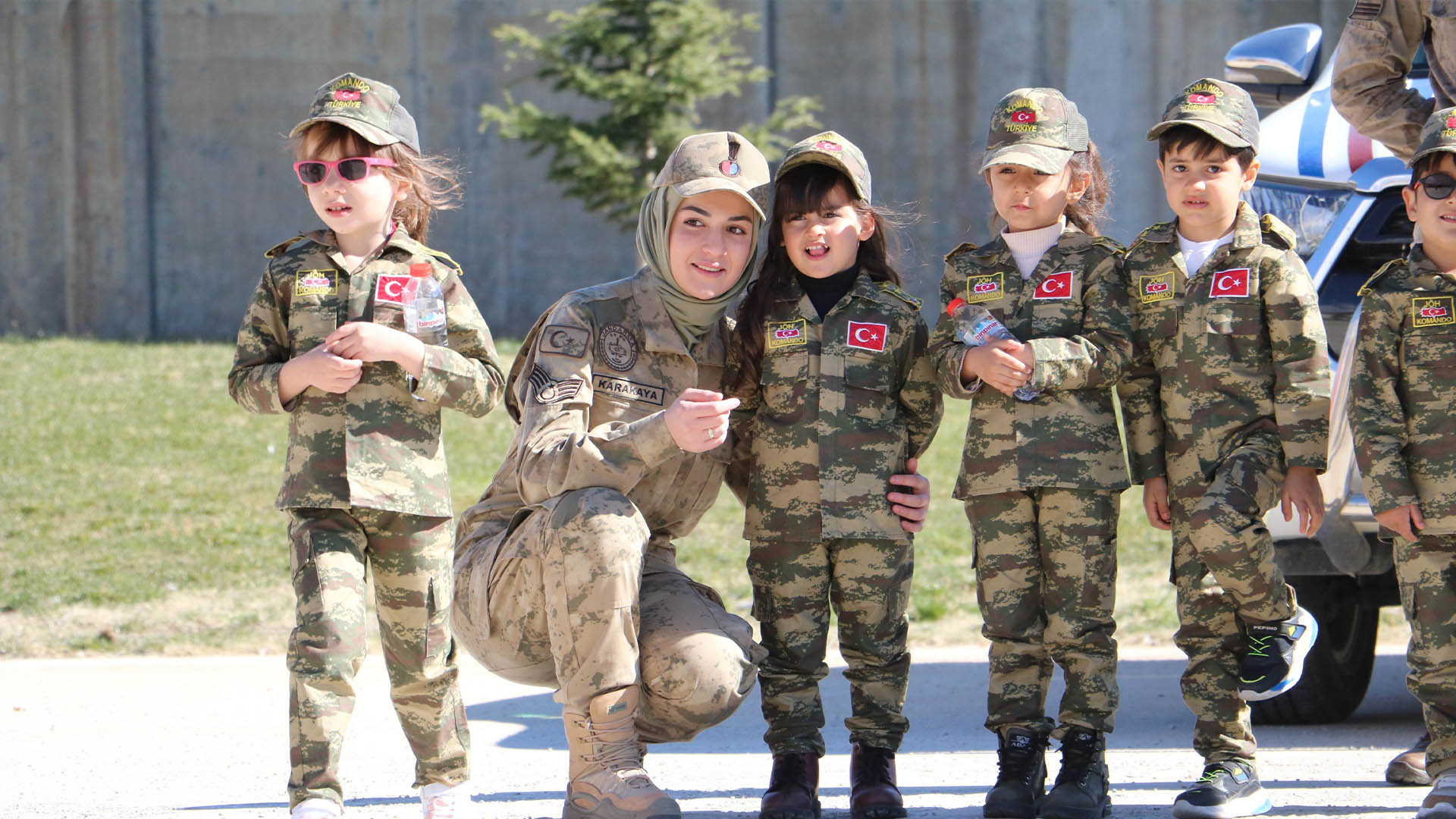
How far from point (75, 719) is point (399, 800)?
6.64 feet

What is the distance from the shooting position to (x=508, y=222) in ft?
79.6

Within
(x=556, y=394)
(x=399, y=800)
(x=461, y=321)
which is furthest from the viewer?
(x=399, y=800)

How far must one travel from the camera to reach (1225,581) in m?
4.04

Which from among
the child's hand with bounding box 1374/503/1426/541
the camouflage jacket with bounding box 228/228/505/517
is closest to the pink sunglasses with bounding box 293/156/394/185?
the camouflage jacket with bounding box 228/228/505/517

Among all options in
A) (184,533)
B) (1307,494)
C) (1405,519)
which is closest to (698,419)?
(1307,494)

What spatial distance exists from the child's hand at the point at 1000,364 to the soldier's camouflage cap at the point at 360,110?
1594mm

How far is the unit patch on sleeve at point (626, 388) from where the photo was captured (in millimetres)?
3922

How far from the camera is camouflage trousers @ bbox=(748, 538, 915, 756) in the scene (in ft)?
13.1

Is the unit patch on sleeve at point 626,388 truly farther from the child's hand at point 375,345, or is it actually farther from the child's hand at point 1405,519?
the child's hand at point 1405,519

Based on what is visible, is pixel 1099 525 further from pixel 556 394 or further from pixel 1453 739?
pixel 556 394

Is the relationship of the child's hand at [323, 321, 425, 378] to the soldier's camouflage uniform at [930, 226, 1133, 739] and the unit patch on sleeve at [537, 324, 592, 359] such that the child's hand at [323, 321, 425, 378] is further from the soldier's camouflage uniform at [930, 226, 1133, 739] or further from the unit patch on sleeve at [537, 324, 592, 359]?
the soldier's camouflage uniform at [930, 226, 1133, 739]

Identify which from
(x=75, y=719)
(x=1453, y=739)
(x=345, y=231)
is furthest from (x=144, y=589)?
(x=1453, y=739)

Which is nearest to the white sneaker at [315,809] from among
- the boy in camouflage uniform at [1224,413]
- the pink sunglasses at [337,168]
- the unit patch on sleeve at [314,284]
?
the unit patch on sleeve at [314,284]

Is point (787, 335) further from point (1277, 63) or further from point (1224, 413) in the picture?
point (1277, 63)
